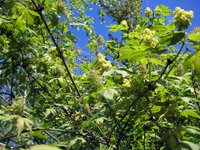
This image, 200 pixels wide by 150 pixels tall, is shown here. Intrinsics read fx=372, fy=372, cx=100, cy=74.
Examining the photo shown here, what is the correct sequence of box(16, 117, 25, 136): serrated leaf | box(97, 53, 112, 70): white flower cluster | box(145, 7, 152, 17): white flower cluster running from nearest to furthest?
box(16, 117, 25, 136): serrated leaf → box(97, 53, 112, 70): white flower cluster → box(145, 7, 152, 17): white flower cluster

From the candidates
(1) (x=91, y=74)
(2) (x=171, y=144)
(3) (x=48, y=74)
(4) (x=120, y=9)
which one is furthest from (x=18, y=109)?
(4) (x=120, y=9)

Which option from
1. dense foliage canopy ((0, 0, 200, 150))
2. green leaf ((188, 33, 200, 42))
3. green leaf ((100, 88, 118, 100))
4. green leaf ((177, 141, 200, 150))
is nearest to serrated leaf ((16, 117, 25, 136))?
dense foliage canopy ((0, 0, 200, 150))

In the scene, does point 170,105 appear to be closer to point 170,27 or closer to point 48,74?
point 170,27

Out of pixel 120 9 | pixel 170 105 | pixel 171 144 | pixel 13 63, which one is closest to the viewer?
pixel 171 144

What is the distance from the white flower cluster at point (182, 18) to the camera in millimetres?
1866

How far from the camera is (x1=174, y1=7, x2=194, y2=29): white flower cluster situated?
187 centimetres

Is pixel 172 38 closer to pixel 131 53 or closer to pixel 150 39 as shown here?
pixel 131 53

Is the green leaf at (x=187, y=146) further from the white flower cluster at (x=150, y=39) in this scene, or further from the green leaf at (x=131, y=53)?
the white flower cluster at (x=150, y=39)

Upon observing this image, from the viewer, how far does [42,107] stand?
370 cm

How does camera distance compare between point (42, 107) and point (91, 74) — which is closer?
point (91, 74)

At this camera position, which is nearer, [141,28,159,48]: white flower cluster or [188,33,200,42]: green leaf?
[188,33,200,42]: green leaf

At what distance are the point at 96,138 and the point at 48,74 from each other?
1.40 metres

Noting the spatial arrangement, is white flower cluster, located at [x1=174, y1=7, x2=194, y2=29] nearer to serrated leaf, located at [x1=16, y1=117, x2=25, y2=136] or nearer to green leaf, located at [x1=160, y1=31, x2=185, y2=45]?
green leaf, located at [x1=160, y1=31, x2=185, y2=45]

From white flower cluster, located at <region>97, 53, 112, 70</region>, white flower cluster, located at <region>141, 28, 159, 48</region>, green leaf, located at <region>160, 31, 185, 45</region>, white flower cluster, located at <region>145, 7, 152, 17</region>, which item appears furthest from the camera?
white flower cluster, located at <region>145, 7, 152, 17</region>
